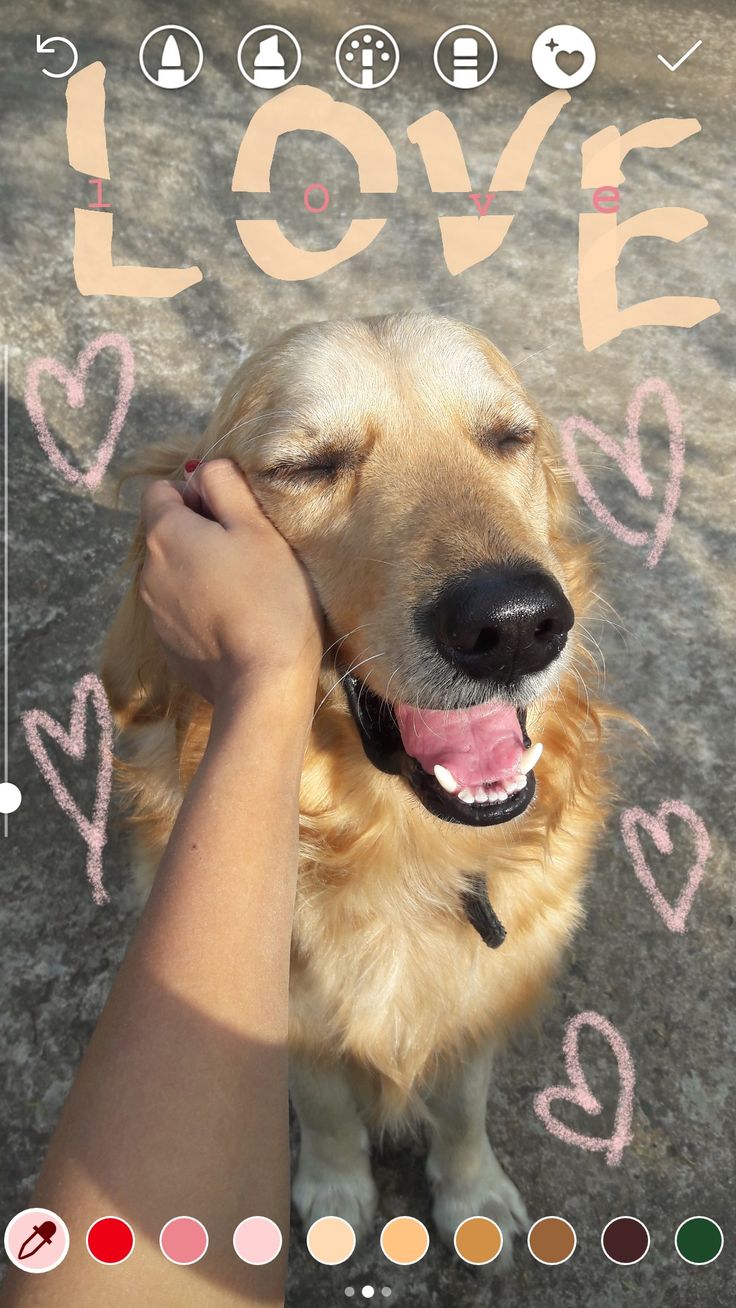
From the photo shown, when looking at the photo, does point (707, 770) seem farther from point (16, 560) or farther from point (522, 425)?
point (16, 560)

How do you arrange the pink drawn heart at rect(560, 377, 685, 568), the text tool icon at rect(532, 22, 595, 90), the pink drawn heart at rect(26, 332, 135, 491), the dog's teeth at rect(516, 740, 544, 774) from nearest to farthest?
the dog's teeth at rect(516, 740, 544, 774) → the pink drawn heart at rect(560, 377, 685, 568) → the pink drawn heart at rect(26, 332, 135, 491) → the text tool icon at rect(532, 22, 595, 90)

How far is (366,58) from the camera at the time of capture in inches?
231

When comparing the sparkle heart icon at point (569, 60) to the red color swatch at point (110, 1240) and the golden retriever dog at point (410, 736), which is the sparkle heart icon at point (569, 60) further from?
the red color swatch at point (110, 1240)

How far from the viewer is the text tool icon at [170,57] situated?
536cm

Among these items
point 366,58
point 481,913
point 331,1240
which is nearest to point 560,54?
point 366,58

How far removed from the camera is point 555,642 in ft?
5.16

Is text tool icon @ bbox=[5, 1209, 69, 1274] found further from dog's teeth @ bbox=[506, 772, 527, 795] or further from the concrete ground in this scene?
the concrete ground

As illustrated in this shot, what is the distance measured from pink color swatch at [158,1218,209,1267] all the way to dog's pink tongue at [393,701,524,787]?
92cm

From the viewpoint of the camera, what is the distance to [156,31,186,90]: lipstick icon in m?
5.46

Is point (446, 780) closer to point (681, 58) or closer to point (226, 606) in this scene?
point (226, 606)

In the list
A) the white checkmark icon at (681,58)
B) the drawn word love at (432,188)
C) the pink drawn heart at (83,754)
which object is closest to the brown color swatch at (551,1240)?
the pink drawn heart at (83,754)

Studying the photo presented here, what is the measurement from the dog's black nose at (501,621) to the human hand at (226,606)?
0.79 ft

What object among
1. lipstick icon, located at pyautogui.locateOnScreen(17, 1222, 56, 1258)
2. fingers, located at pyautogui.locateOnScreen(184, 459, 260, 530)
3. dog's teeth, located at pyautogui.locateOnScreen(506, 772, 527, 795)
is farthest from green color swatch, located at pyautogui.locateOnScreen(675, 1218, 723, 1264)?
fingers, located at pyautogui.locateOnScreen(184, 459, 260, 530)

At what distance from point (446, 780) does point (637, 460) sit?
2777 millimetres
